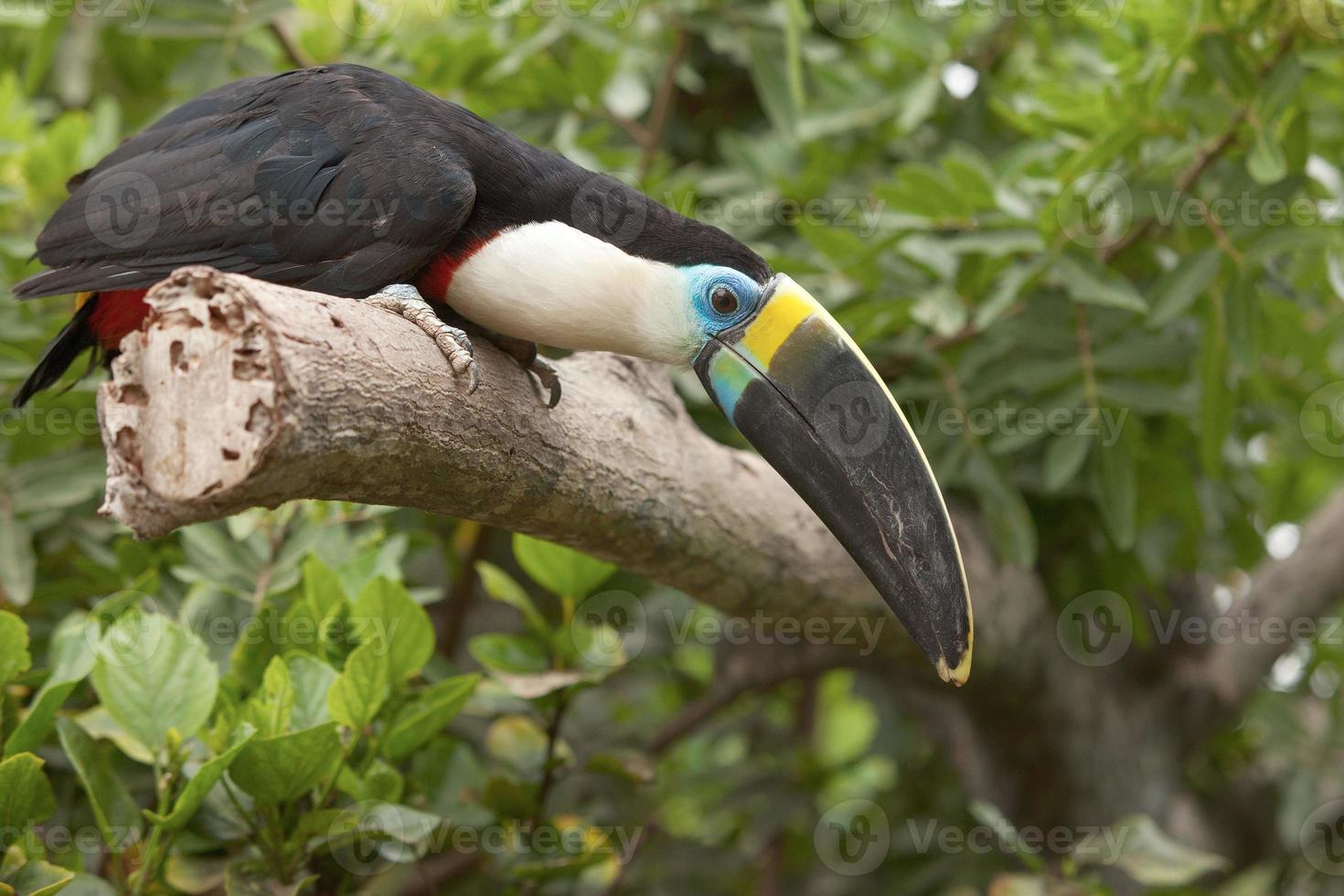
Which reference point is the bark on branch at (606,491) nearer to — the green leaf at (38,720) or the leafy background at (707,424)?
the leafy background at (707,424)

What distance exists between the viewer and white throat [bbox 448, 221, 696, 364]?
7.84 feet

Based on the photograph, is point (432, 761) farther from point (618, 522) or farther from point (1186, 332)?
point (1186, 332)

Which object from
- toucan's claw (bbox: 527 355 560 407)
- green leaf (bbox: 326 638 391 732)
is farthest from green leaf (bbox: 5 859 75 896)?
toucan's claw (bbox: 527 355 560 407)

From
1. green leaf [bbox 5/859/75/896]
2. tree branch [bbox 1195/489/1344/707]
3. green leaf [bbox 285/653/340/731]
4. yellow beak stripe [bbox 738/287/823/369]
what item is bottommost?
tree branch [bbox 1195/489/1344/707]

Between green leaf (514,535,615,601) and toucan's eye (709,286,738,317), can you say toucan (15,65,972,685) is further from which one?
green leaf (514,535,615,601)

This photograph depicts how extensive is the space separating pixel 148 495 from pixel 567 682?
48.5 inches

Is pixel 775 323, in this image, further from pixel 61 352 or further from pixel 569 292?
pixel 61 352

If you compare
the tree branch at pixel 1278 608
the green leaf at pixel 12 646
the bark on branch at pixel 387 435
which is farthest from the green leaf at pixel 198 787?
the tree branch at pixel 1278 608

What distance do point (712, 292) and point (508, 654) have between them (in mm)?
1009

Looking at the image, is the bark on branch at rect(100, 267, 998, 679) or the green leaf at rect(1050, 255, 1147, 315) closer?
the bark on branch at rect(100, 267, 998, 679)

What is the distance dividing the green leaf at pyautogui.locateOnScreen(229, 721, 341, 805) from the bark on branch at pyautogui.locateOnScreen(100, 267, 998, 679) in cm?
46

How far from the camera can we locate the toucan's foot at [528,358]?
95.1 inches

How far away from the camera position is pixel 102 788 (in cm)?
235

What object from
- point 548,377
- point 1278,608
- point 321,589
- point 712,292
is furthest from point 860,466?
→ point 1278,608
